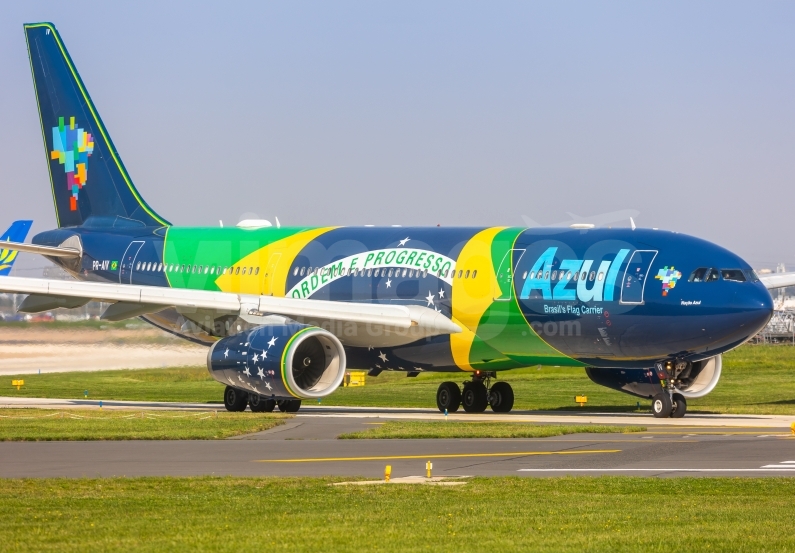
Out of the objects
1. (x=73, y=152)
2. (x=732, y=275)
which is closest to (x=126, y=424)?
(x=732, y=275)

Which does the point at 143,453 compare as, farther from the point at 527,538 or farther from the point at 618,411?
the point at 618,411

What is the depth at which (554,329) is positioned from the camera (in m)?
26.3

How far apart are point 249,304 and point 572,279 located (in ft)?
24.1

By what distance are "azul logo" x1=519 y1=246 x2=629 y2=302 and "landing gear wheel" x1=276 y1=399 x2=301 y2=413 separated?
5929mm

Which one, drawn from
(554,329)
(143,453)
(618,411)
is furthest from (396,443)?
(618,411)

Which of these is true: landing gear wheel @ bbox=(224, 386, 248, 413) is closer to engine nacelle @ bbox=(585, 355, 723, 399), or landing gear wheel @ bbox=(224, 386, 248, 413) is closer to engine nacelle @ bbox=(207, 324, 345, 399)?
engine nacelle @ bbox=(207, 324, 345, 399)

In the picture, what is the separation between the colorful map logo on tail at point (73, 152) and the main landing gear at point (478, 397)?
13.2 meters

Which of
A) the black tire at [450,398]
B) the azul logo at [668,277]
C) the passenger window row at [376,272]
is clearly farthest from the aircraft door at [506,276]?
the black tire at [450,398]

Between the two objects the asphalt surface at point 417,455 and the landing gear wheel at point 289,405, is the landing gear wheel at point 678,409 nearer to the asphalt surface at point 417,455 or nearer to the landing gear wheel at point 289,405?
the asphalt surface at point 417,455

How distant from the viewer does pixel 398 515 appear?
12.0 metres

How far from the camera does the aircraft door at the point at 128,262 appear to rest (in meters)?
34.3

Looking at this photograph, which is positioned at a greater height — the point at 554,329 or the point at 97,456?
the point at 554,329

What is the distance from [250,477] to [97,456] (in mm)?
3717

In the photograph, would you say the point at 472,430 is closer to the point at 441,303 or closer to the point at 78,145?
the point at 441,303
